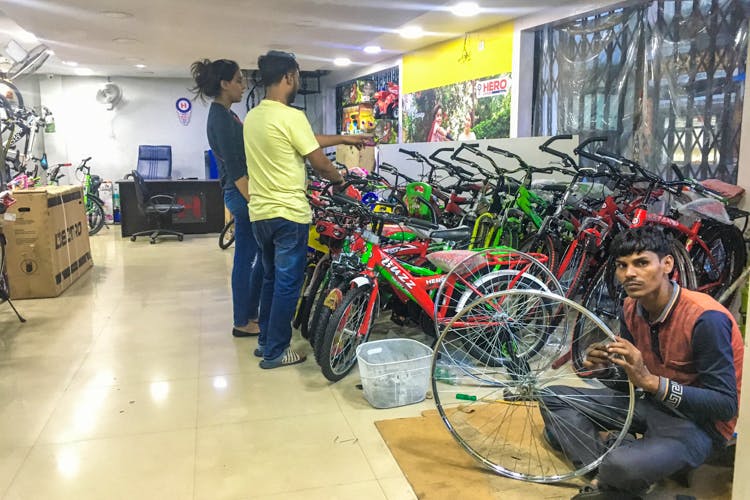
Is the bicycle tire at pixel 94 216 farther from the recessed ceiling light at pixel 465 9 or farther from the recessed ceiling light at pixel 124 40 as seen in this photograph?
the recessed ceiling light at pixel 465 9

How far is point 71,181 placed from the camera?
10453 mm

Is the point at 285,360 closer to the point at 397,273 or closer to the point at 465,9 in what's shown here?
the point at 397,273

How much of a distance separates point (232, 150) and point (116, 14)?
2.86 meters

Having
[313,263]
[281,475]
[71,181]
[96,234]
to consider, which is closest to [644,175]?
[313,263]

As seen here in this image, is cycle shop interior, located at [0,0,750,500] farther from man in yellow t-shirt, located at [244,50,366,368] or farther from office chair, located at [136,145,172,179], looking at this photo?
office chair, located at [136,145,172,179]

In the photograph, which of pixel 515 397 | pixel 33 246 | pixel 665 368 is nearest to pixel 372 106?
pixel 33 246

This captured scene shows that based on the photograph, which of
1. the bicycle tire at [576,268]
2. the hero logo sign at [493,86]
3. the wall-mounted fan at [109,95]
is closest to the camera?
the bicycle tire at [576,268]

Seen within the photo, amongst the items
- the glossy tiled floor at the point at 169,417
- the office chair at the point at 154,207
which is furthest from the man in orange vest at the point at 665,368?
the office chair at the point at 154,207

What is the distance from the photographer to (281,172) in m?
2.80

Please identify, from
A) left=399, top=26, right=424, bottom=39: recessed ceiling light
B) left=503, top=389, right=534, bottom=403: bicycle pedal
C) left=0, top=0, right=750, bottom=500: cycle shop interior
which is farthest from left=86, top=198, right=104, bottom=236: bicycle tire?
left=503, top=389, right=534, bottom=403: bicycle pedal

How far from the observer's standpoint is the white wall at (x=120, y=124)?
10.2 m

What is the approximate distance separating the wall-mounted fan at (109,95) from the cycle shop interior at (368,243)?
55.6 inches

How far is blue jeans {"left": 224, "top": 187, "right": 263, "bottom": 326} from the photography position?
132 inches

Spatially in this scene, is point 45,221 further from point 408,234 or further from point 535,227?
point 535,227
